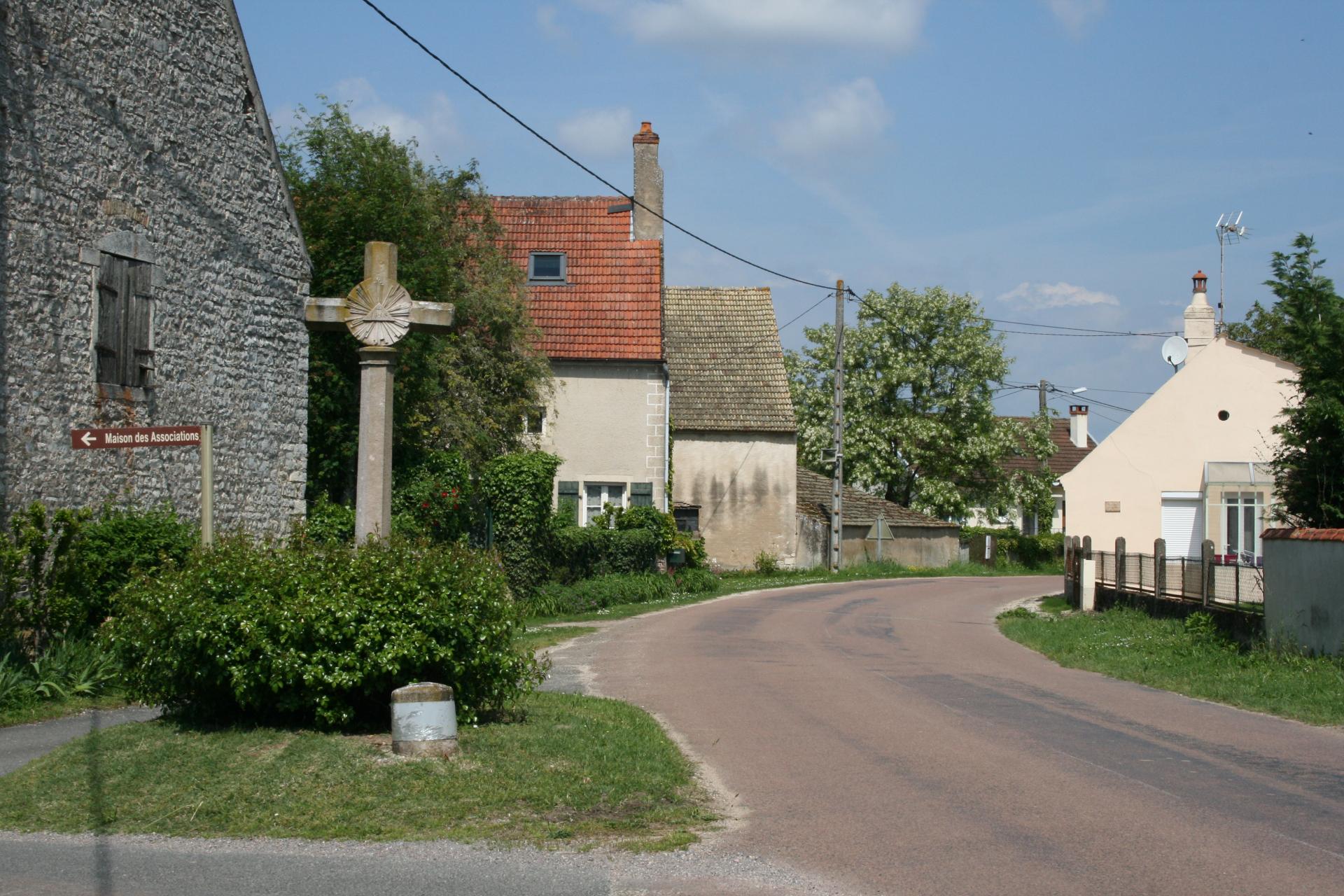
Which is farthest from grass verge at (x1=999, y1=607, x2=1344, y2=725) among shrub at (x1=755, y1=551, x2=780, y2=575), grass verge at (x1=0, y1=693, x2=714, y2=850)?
shrub at (x1=755, y1=551, x2=780, y2=575)

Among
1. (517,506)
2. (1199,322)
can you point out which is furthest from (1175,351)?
(517,506)

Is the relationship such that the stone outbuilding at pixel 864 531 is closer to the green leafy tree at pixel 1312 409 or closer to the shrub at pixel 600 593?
the shrub at pixel 600 593

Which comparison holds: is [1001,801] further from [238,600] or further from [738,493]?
[738,493]

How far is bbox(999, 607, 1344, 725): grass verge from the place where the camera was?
13297mm

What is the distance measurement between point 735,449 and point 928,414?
52.0ft

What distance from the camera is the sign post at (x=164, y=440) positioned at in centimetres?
1119

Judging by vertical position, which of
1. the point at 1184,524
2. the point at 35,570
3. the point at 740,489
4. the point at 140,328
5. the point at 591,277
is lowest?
the point at 35,570

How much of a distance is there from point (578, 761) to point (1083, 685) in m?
8.67

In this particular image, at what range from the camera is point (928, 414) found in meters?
53.4

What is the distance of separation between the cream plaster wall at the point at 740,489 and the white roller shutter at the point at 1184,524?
1237 centimetres

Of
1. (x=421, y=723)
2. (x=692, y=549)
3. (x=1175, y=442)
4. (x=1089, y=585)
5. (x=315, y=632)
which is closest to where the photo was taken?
(x=421, y=723)

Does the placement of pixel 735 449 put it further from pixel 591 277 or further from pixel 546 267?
pixel 546 267

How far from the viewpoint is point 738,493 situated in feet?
134

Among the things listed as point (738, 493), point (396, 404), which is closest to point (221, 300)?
point (396, 404)
